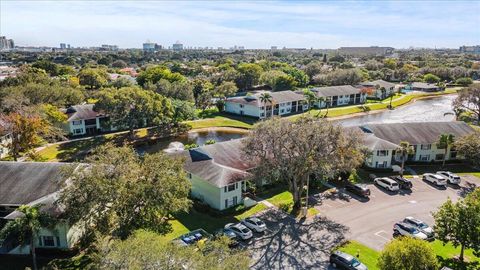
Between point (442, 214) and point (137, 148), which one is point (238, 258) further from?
point (137, 148)

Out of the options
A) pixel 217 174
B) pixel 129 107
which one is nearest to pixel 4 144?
pixel 129 107

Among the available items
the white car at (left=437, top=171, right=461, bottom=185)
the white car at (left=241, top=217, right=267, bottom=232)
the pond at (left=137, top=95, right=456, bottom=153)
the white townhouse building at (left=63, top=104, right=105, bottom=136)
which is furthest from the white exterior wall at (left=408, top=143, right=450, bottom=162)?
the white townhouse building at (left=63, top=104, right=105, bottom=136)

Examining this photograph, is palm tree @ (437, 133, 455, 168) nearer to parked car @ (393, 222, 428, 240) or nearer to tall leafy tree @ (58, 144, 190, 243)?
parked car @ (393, 222, 428, 240)

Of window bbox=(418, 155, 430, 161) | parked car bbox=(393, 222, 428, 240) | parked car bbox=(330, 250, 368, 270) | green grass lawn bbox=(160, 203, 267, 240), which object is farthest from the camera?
window bbox=(418, 155, 430, 161)

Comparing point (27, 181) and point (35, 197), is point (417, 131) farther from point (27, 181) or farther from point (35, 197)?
point (27, 181)

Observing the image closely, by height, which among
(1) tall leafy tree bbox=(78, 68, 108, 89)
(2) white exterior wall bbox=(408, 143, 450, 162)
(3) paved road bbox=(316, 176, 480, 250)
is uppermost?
(1) tall leafy tree bbox=(78, 68, 108, 89)
